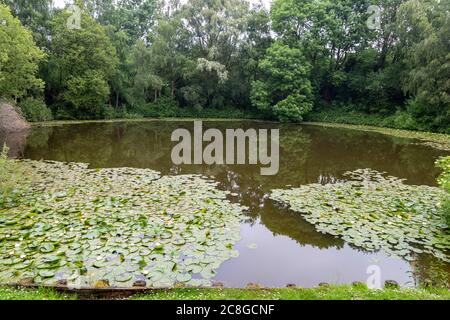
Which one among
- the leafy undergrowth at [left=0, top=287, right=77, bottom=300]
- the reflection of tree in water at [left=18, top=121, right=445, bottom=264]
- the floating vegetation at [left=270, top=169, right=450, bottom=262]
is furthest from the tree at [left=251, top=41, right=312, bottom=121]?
the leafy undergrowth at [left=0, top=287, right=77, bottom=300]

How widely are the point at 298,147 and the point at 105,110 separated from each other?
17.4 metres

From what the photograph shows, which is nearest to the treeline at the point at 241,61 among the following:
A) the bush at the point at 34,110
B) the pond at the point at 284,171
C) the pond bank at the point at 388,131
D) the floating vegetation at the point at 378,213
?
the bush at the point at 34,110

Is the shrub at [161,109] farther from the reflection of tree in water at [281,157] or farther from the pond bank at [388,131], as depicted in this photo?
the reflection of tree in water at [281,157]

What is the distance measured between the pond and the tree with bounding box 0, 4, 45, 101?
285 cm

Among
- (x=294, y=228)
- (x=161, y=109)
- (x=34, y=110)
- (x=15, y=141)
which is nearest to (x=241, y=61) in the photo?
(x=161, y=109)

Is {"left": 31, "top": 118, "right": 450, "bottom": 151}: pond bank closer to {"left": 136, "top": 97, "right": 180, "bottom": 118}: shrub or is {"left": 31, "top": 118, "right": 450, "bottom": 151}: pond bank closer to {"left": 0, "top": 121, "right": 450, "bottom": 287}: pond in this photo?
{"left": 0, "top": 121, "right": 450, "bottom": 287}: pond

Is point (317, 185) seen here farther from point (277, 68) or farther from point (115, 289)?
point (277, 68)

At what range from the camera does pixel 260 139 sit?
1912 cm

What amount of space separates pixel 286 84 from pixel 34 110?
18839 mm

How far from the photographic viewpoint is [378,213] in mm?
7344

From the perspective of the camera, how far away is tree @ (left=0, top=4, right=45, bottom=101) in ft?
57.2

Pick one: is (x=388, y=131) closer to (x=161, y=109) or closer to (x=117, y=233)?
(x=161, y=109)

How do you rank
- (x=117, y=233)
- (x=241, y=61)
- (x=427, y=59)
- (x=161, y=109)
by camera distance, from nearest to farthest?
(x=117, y=233)
(x=427, y=59)
(x=241, y=61)
(x=161, y=109)
